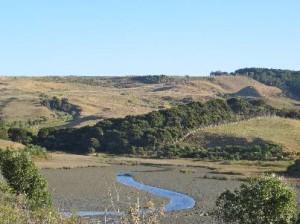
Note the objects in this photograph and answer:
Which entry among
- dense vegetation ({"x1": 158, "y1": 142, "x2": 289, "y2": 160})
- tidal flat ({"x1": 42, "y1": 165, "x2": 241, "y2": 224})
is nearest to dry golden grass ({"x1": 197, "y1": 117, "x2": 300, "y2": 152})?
dense vegetation ({"x1": 158, "y1": 142, "x2": 289, "y2": 160})

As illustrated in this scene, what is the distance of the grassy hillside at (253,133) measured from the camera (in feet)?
410

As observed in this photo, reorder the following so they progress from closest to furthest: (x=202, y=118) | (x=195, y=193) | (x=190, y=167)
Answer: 1. (x=195, y=193)
2. (x=190, y=167)
3. (x=202, y=118)

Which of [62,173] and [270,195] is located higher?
[270,195]

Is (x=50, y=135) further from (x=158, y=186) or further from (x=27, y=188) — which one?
(x=27, y=188)

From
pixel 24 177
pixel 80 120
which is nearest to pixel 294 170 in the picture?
pixel 24 177

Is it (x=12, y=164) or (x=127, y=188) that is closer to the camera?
(x=12, y=164)

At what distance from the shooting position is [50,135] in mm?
135375

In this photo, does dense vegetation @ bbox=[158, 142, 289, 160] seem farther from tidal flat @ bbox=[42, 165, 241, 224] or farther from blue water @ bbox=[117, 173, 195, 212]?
blue water @ bbox=[117, 173, 195, 212]

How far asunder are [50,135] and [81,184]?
200 feet

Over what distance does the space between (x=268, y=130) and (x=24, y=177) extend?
94464mm

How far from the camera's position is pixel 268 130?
132125mm

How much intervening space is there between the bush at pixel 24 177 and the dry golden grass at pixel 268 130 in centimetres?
8161

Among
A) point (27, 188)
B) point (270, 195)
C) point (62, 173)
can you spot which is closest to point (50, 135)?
point (62, 173)

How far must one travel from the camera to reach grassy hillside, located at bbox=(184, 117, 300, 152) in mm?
124875
